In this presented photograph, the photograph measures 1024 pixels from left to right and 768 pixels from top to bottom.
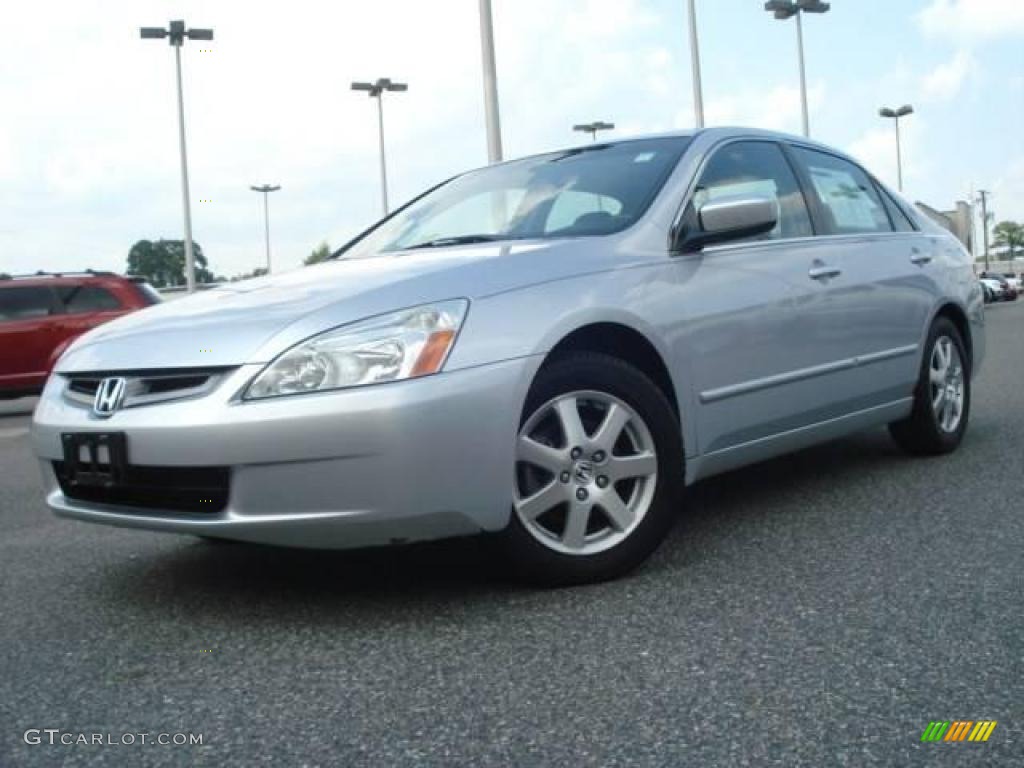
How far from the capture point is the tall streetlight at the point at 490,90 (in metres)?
15.8

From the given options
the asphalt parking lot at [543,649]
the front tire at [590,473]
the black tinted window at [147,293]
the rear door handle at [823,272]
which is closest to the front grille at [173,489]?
the asphalt parking lot at [543,649]

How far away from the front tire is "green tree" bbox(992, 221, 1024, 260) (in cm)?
14390

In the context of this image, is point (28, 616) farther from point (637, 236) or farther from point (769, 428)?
point (769, 428)

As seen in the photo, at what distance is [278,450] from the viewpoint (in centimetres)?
289

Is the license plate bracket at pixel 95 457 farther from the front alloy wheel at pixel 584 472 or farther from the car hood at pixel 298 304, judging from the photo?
the front alloy wheel at pixel 584 472

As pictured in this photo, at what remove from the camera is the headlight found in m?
2.94

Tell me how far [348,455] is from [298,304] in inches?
21.6

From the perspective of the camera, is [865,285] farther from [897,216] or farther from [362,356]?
[362,356]

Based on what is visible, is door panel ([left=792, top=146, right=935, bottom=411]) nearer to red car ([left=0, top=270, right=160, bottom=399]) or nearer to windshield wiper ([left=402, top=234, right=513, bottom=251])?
windshield wiper ([left=402, top=234, right=513, bottom=251])

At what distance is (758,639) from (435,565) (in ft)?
4.03

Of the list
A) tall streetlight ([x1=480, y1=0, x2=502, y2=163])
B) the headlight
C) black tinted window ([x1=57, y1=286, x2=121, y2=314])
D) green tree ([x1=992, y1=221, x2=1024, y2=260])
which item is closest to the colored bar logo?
the headlight

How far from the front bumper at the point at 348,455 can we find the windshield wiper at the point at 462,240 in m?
0.95

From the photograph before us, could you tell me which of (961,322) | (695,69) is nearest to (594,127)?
(695,69)

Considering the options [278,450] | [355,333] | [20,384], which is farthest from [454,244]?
[20,384]
